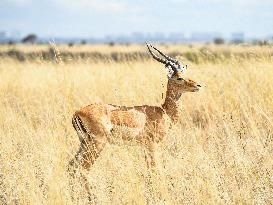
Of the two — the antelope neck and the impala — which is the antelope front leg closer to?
the impala

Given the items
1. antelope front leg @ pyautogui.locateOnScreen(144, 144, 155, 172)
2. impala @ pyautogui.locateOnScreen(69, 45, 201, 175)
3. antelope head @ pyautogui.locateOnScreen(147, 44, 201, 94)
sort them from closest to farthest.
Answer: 1. impala @ pyautogui.locateOnScreen(69, 45, 201, 175)
2. antelope front leg @ pyautogui.locateOnScreen(144, 144, 155, 172)
3. antelope head @ pyautogui.locateOnScreen(147, 44, 201, 94)

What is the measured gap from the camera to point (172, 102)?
6430 mm

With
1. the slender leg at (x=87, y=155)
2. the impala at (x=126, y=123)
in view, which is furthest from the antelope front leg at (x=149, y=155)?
the slender leg at (x=87, y=155)

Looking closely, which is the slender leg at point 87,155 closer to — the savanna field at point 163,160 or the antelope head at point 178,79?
the savanna field at point 163,160

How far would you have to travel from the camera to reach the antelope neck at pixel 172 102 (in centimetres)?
639

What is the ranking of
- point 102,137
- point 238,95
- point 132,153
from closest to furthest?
point 102,137 < point 132,153 < point 238,95

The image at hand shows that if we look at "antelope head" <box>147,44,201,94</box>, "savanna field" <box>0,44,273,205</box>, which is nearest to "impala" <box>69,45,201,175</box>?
"antelope head" <box>147,44,201,94</box>

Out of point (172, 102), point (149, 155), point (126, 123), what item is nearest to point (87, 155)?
point (126, 123)

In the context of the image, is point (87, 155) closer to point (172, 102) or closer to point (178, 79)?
point (172, 102)

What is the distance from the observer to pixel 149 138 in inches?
235

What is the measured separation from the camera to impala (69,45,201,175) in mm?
5621

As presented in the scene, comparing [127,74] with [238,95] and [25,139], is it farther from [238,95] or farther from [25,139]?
[25,139]

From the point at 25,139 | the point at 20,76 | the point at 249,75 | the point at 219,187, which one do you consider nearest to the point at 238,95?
the point at 249,75

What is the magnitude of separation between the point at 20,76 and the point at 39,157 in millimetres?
7608
